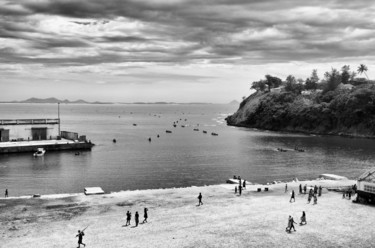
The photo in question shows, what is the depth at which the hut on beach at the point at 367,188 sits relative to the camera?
49.4 m

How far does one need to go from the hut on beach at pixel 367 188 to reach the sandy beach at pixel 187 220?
1.31 m

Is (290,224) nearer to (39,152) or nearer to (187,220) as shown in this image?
(187,220)

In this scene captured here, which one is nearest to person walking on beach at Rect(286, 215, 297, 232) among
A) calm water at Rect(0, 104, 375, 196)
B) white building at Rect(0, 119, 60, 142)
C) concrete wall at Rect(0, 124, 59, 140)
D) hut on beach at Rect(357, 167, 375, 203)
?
hut on beach at Rect(357, 167, 375, 203)

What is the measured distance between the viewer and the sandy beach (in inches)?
1484

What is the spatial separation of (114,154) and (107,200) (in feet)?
209

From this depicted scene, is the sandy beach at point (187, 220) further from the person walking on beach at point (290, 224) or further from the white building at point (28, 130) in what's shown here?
the white building at point (28, 130)

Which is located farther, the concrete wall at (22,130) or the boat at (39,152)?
the concrete wall at (22,130)

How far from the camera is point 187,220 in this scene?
44.1 m

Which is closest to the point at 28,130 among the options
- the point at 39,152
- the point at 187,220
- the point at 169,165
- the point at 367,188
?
the point at 39,152

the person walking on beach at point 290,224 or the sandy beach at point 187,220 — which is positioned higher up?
the person walking on beach at point 290,224

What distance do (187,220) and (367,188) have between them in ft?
76.1

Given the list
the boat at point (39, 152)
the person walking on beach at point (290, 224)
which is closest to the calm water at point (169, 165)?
the boat at point (39, 152)

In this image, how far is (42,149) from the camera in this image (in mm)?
113750

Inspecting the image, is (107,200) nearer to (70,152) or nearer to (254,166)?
(254,166)
